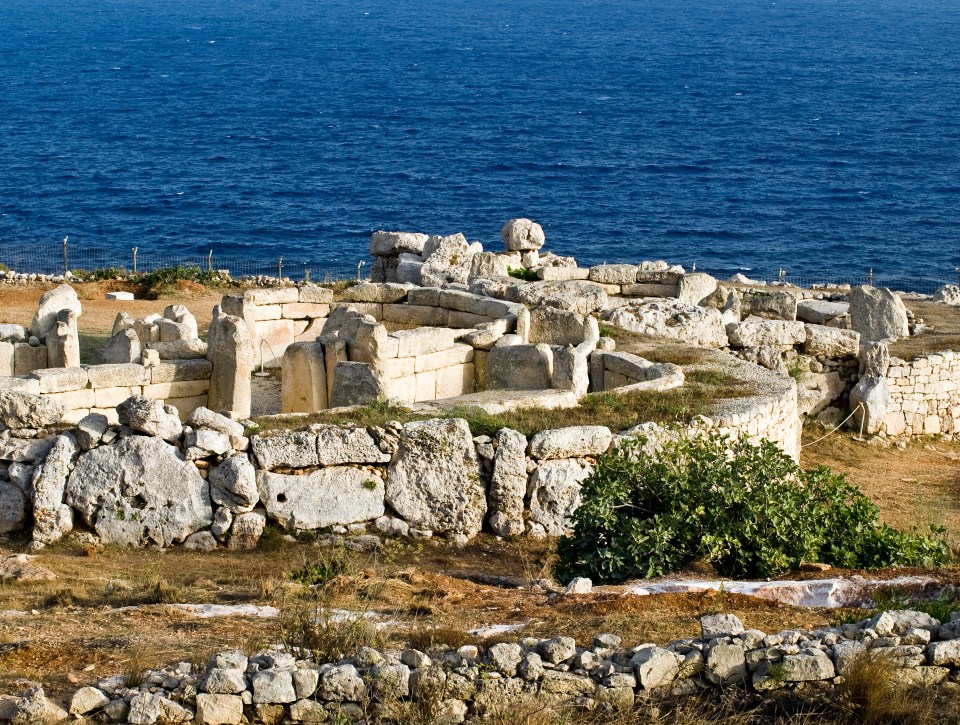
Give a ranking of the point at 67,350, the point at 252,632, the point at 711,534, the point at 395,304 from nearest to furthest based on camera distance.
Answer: the point at 252,632
the point at 711,534
the point at 67,350
the point at 395,304

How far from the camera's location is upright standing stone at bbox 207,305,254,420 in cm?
1942

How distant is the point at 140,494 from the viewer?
15.5m

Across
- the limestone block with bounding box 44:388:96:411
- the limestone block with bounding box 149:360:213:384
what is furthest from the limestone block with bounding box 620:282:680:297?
the limestone block with bounding box 44:388:96:411

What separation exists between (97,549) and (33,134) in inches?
2965

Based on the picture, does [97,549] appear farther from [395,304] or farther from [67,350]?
[395,304]

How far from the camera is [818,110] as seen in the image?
98.8 m

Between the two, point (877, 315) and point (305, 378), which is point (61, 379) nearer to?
point (305, 378)

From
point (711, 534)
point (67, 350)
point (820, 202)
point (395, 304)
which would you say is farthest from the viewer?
point (820, 202)

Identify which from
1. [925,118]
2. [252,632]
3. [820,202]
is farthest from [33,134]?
[252,632]

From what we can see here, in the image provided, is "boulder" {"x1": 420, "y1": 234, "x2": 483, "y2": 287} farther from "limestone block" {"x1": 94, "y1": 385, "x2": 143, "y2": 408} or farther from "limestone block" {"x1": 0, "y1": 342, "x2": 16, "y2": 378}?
"limestone block" {"x1": 94, "y1": 385, "x2": 143, "y2": 408}

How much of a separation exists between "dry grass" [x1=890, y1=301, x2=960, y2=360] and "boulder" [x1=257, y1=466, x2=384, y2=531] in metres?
12.7

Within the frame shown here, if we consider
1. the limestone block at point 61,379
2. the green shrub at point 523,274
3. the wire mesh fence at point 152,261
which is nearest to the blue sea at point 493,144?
the wire mesh fence at point 152,261

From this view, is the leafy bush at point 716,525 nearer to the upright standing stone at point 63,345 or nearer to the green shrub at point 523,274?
the upright standing stone at point 63,345

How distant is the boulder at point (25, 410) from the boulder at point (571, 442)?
5.57 metres
